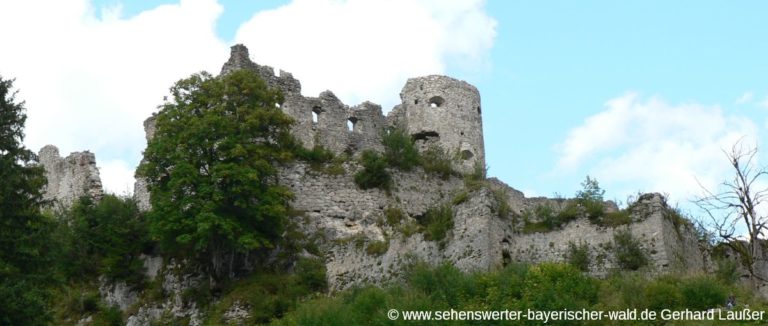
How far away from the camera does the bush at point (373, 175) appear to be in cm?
4541

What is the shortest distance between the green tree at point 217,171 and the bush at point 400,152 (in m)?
3.94

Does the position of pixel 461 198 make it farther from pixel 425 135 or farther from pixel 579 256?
pixel 425 135

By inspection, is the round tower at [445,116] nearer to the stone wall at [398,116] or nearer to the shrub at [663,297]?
the stone wall at [398,116]

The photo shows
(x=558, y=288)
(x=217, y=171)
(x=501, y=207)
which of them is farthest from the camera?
(x=217, y=171)

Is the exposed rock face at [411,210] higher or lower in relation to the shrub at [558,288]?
higher

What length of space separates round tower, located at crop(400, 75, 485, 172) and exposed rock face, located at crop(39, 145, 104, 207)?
39.0 ft

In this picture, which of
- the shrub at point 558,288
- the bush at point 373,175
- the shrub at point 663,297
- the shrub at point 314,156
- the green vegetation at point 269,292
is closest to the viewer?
the shrub at point 558,288

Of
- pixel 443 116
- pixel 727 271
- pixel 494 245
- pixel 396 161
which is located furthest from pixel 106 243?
pixel 727 271

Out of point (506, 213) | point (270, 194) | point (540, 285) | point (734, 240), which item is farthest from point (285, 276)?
point (734, 240)

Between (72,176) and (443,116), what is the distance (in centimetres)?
1458

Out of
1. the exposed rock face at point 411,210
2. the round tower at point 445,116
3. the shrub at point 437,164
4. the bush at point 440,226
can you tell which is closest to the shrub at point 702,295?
the exposed rock face at point 411,210

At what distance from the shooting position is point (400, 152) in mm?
46688

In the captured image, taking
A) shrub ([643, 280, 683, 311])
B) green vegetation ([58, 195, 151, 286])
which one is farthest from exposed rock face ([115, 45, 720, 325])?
shrub ([643, 280, 683, 311])

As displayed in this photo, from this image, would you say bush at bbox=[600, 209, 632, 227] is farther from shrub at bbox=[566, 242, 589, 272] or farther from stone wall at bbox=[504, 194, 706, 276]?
shrub at bbox=[566, 242, 589, 272]
